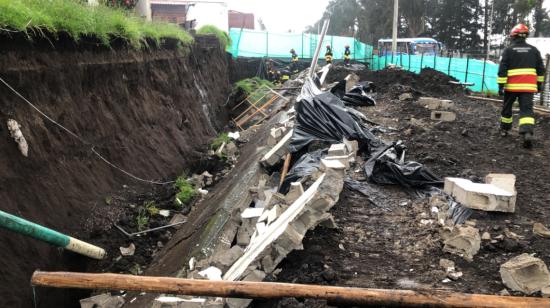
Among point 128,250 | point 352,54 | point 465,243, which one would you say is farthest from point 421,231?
point 352,54

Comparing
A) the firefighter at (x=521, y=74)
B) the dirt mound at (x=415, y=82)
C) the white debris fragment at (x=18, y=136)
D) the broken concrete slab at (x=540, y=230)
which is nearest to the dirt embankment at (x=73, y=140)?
the white debris fragment at (x=18, y=136)

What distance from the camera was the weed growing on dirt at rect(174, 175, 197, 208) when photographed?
23.3ft

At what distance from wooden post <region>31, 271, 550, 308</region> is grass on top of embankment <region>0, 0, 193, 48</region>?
3.65m

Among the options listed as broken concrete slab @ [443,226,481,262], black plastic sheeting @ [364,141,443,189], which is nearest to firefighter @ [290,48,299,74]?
black plastic sheeting @ [364,141,443,189]

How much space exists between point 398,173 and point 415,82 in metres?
9.97

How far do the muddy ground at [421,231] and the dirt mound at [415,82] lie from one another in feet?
19.2

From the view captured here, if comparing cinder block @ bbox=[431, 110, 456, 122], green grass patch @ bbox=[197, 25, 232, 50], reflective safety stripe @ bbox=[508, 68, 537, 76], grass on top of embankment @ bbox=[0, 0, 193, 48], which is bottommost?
cinder block @ bbox=[431, 110, 456, 122]

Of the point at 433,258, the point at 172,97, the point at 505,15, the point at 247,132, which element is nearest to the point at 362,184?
the point at 433,258

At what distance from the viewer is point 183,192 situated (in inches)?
288

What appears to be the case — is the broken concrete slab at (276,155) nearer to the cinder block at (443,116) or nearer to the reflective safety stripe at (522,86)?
the cinder block at (443,116)

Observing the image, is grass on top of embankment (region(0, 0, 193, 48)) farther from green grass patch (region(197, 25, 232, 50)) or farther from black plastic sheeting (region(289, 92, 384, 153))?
green grass patch (region(197, 25, 232, 50))

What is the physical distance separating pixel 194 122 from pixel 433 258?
832cm

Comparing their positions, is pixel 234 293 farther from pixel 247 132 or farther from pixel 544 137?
pixel 247 132

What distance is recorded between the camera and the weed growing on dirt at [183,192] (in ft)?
23.3
